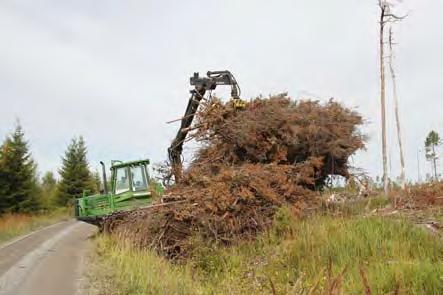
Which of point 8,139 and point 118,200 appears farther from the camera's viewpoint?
point 8,139

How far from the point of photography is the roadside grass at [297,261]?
317 inches

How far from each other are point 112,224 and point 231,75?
6521mm

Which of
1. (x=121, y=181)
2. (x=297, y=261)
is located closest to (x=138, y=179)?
(x=121, y=181)

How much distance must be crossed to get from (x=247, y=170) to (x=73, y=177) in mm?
41426

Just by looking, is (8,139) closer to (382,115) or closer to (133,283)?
(382,115)

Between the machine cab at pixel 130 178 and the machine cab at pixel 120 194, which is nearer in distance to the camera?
the machine cab at pixel 120 194

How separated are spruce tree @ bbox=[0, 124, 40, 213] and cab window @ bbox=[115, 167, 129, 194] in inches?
830

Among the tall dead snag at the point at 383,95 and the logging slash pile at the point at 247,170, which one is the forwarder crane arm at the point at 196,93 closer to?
the logging slash pile at the point at 247,170

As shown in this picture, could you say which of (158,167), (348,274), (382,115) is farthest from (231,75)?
(348,274)

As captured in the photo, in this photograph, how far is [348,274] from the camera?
902 centimetres

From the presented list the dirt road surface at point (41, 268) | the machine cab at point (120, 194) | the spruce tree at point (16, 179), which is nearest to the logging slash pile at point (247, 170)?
the dirt road surface at point (41, 268)

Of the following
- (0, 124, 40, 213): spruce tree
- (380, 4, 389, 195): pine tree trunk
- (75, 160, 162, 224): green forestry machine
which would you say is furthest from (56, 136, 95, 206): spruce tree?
(380, 4, 389, 195): pine tree trunk

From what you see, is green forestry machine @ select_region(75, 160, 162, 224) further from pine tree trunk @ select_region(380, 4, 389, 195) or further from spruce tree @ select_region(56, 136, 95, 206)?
spruce tree @ select_region(56, 136, 95, 206)

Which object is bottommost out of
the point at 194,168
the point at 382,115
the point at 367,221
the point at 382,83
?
the point at 367,221
